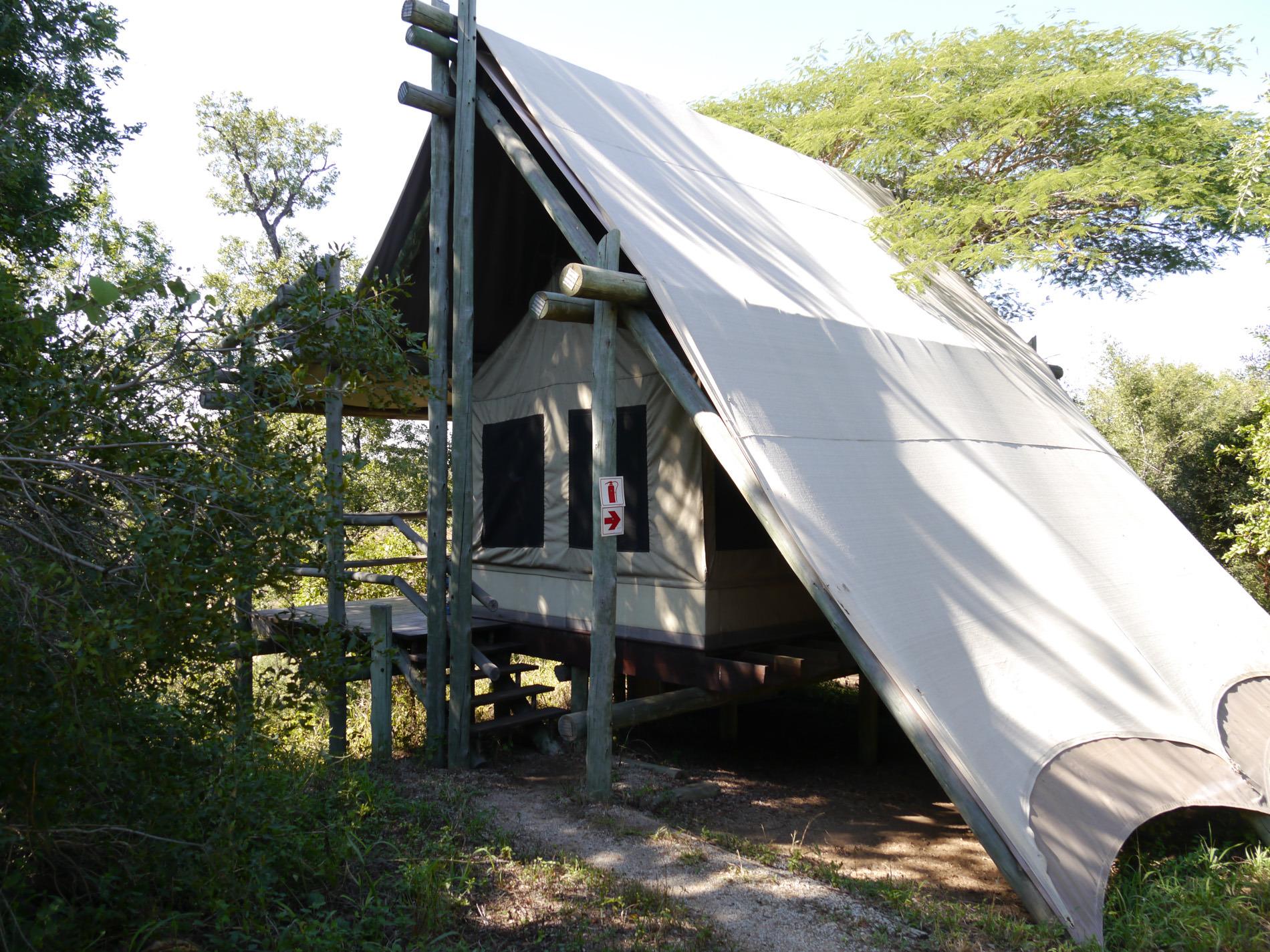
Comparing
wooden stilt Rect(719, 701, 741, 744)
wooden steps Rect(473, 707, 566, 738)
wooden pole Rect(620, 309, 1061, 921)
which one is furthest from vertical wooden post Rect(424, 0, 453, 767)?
wooden stilt Rect(719, 701, 741, 744)

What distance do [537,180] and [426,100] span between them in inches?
46.6

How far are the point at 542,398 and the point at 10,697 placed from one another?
595 cm

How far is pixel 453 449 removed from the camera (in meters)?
7.18

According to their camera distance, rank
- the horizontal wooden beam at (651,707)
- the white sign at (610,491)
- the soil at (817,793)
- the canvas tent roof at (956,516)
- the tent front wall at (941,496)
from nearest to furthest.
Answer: the canvas tent roof at (956,516)
the tent front wall at (941,496)
the soil at (817,793)
the white sign at (610,491)
the horizontal wooden beam at (651,707)

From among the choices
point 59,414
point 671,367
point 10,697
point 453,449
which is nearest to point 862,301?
point 671,367

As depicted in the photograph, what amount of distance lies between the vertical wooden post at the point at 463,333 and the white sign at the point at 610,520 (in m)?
1.37

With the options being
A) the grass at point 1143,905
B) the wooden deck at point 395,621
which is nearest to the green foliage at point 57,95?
the wooden deck at point 395,621

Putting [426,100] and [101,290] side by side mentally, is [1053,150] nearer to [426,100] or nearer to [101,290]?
[426,100]

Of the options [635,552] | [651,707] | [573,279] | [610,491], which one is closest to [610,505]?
[610,491]

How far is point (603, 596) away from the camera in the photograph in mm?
6141

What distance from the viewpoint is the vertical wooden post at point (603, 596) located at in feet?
20.0

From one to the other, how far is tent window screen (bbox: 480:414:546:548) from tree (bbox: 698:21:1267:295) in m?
4.03

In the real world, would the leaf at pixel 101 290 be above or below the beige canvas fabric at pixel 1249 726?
above

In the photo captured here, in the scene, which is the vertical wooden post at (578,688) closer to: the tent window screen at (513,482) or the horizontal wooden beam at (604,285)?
the tent window screen at (513,482)
